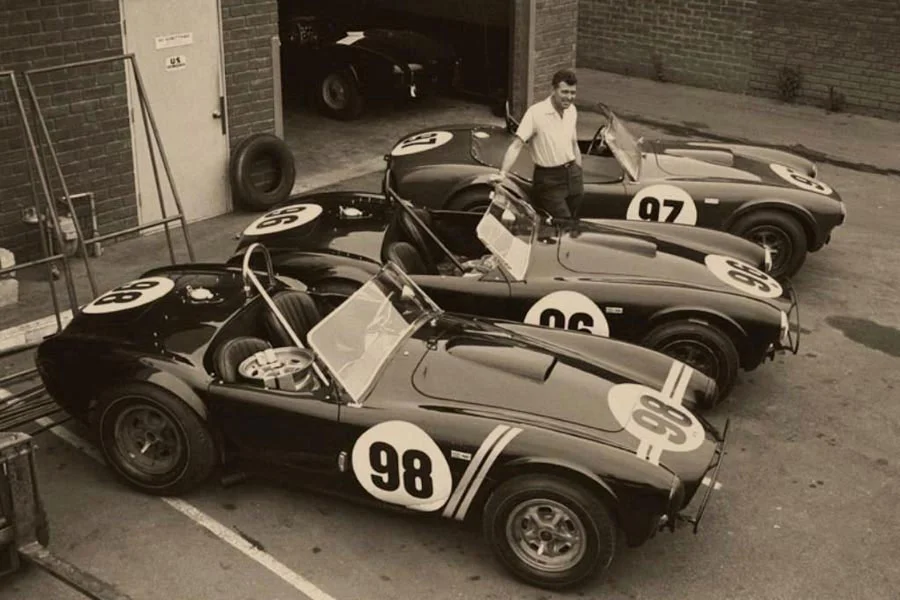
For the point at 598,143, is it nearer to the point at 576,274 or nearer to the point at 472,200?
the point at 472,200

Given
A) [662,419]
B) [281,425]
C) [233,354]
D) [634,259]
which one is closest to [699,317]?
[634,259]

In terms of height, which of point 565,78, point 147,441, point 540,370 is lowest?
point 147,441

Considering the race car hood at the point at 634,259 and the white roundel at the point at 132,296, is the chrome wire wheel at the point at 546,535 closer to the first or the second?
the race car hood at the point at 634,259

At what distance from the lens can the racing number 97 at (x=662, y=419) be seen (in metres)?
6.05

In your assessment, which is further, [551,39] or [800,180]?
[551,39]

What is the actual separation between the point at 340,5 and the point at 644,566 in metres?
13.5

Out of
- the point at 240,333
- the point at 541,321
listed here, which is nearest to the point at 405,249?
the point at 541,321

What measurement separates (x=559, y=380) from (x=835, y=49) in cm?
1211

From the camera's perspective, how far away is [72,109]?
398 inches

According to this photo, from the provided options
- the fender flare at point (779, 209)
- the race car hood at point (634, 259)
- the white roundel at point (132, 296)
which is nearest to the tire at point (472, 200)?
the race car hood at point (634, 259)

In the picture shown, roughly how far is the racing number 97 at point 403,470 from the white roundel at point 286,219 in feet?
10.9

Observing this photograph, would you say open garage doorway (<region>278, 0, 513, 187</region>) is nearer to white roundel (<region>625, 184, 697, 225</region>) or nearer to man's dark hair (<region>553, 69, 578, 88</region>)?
white roundel (<region>625, 184, 697, 225</region>)

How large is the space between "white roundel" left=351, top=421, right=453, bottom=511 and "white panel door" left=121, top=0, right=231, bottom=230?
209 inches

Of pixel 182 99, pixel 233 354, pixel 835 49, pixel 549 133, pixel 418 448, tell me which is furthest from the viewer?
pixel 835 49
